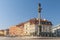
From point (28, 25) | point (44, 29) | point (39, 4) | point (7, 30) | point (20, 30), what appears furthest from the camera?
point (7, 30)

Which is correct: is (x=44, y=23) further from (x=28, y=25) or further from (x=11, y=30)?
(x=11, y=30)

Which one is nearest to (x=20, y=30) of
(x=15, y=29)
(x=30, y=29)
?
(x=15, y=29)

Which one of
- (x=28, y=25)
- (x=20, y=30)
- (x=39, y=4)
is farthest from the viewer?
(x=20, y=30)

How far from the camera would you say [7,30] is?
176m

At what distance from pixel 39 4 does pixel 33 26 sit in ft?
140

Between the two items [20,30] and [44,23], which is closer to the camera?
[44,23]

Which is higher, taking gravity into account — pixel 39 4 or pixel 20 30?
pixel 39 4

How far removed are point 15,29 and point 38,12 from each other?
7290cm

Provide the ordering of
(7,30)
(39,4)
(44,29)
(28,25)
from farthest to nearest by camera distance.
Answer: (7,30), (28,25), (44,29), (39,4)

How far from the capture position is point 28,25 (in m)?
145

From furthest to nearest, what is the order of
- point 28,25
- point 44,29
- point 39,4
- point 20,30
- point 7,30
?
point 7,30, point 20,30, point 28,25, point 44,29, point 39,4

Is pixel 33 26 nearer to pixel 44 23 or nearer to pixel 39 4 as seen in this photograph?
pixel 44 23

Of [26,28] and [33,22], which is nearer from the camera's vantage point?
[33,22]

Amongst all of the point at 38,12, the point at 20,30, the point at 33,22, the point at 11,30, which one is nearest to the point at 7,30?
the point at 11,30
